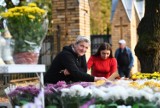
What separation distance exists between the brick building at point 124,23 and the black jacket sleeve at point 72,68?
11.7m

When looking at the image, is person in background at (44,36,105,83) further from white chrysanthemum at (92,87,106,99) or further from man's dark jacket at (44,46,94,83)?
white chrysanthemum at (92,87,106,99)

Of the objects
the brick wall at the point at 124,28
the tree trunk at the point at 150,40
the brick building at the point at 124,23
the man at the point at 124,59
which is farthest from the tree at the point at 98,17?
the tree trunk at the point at 150,40

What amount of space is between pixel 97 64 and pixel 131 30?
9.95m

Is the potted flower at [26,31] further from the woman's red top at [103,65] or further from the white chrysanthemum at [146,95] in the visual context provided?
the woman's red top at [103,65]

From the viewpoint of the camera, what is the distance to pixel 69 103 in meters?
3.54

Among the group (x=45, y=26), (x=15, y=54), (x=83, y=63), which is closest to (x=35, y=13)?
(x=45, y=26)

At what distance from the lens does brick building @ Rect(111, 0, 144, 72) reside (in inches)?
668

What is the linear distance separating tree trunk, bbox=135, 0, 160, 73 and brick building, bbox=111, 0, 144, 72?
297 inches

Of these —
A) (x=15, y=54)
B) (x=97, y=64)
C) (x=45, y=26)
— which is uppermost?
(x=45, y=26)

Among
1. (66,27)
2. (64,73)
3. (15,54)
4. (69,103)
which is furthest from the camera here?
(66,27)

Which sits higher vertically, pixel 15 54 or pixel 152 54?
pixel 15 54

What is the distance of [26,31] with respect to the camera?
320 cm

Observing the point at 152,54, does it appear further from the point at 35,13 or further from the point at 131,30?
the point at 131,30

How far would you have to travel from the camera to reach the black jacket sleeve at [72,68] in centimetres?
491
